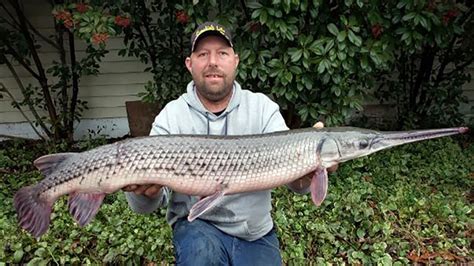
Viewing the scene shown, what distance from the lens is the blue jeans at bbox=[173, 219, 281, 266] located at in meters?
2.73

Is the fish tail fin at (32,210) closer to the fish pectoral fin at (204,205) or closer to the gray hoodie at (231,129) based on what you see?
the gray hoodie at (231,129)

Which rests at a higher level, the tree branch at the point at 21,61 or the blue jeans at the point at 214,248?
the tree branch at the point at 21,61

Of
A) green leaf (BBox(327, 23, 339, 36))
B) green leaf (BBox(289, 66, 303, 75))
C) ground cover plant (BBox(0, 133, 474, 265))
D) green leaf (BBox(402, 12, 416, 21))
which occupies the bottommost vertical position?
ground cover plant (BBox(0, 133, 474, 265))

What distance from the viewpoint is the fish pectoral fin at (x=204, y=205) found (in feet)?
8.15

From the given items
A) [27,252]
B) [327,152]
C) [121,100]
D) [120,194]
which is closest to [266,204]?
[327,152]

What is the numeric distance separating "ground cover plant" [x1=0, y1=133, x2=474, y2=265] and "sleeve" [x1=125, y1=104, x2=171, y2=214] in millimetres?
919

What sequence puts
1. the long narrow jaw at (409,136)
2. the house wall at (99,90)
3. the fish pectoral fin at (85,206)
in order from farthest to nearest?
the house wall at (99,90), the fish pectoral fin at (85,206), the long narrow jaw at (409,136)

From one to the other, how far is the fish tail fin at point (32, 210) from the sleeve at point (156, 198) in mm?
458

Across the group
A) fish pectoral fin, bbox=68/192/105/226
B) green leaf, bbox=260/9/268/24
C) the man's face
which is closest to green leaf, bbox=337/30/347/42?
green leaf, bbox=260/9/268/24

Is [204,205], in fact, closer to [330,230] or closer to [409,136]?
[409,136]

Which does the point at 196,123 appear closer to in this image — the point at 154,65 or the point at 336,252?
the point at 336,252

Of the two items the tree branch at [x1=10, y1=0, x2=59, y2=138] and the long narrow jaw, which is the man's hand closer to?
the long narrow jaw

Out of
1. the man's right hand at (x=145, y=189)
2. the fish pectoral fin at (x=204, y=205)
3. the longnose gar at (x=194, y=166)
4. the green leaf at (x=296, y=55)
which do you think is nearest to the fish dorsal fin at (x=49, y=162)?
the longnose gar at (x=194, y=166)

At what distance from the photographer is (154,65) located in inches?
247
